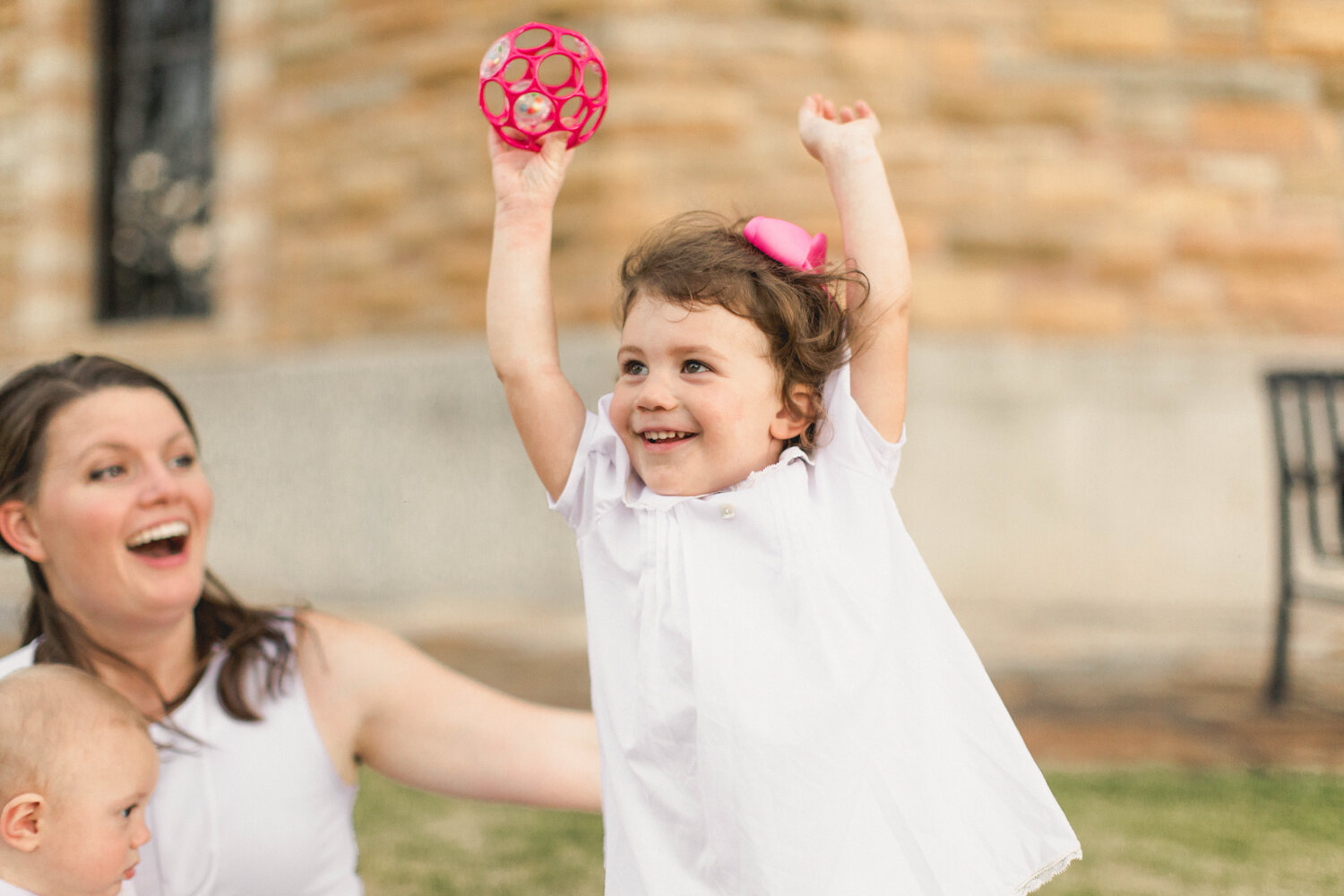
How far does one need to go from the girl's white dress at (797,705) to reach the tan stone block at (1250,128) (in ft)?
17.0

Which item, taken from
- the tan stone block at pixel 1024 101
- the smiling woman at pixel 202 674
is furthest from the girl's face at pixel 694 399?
the tan stone block at pixel 1024 101

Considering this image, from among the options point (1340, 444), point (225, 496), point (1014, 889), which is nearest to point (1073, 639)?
point (1340, 444)

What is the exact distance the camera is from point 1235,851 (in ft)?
9.61

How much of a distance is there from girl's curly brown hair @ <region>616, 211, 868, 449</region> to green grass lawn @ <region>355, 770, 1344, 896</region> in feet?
5.40

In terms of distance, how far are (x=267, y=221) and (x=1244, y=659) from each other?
5.54m

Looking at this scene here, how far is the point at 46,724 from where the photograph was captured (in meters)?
1.65

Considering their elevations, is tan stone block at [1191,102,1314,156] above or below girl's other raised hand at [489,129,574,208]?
above

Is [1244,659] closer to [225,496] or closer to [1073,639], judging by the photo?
[1073,639]

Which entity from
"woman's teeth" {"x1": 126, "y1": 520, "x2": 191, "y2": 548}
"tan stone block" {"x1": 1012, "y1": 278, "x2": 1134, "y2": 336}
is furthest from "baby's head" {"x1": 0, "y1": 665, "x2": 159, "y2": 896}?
"tan stone block" {"x1": 1012, "y1": 278, "x2": 1134, "y2": 336}

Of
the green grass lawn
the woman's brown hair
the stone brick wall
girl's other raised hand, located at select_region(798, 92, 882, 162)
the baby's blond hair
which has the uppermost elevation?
the stone brick wall

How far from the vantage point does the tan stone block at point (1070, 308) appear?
588 centimetres

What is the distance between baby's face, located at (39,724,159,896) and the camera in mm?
1645

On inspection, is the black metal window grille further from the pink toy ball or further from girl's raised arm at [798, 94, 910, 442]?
girl's raised arm at [798, 94, 910, 442]

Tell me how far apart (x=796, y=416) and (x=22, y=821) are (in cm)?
122
